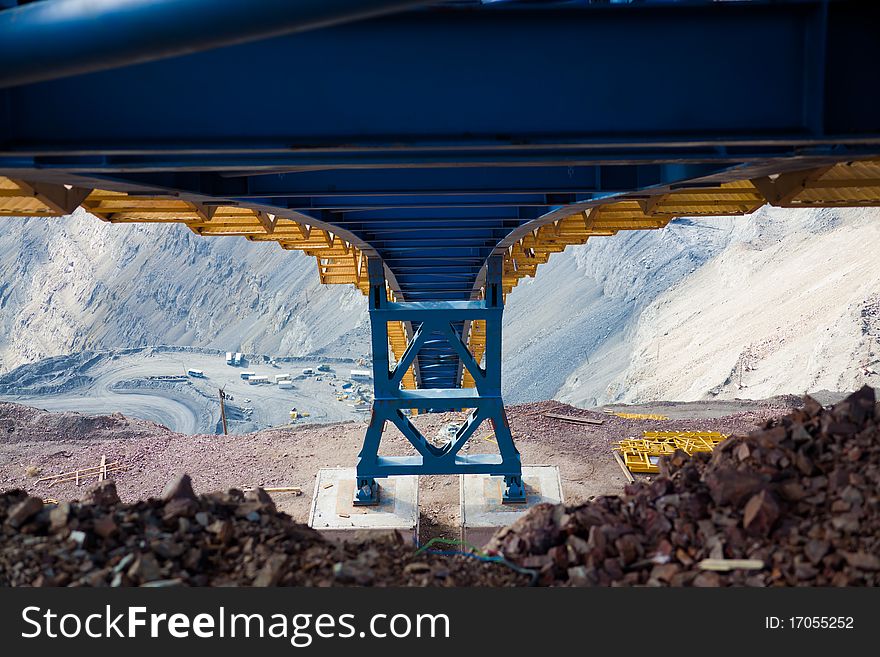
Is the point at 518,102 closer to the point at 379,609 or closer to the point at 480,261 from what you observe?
the point at 379,609

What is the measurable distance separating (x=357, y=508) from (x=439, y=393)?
2.33 m

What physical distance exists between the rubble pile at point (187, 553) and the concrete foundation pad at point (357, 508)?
6.30 metres

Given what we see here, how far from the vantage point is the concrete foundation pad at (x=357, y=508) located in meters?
11.4

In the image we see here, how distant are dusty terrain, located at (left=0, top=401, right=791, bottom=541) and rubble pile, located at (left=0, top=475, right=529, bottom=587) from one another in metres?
7.07

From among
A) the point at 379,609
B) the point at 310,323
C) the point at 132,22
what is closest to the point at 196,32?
the point at 132,22

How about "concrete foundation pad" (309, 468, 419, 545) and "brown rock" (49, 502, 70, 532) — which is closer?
"brown rock" (49, 502, 70, 532)

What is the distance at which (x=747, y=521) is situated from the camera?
4227 millimetres

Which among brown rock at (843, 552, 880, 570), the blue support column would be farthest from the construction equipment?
brown rock at (843, 552, 880, 570)

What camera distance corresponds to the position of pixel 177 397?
42.7m

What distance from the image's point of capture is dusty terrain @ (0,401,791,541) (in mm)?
13125

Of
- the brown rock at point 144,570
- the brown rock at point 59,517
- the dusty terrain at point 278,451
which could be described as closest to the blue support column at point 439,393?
the dusty terrain at point 278,451

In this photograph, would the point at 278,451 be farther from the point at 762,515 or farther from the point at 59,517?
the point at 762,515

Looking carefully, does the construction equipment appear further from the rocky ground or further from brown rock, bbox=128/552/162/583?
brown rock, bbox=128/552/162/583

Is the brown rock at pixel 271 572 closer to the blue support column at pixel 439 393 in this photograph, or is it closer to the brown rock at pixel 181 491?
the brown rock at pixel 181 491
